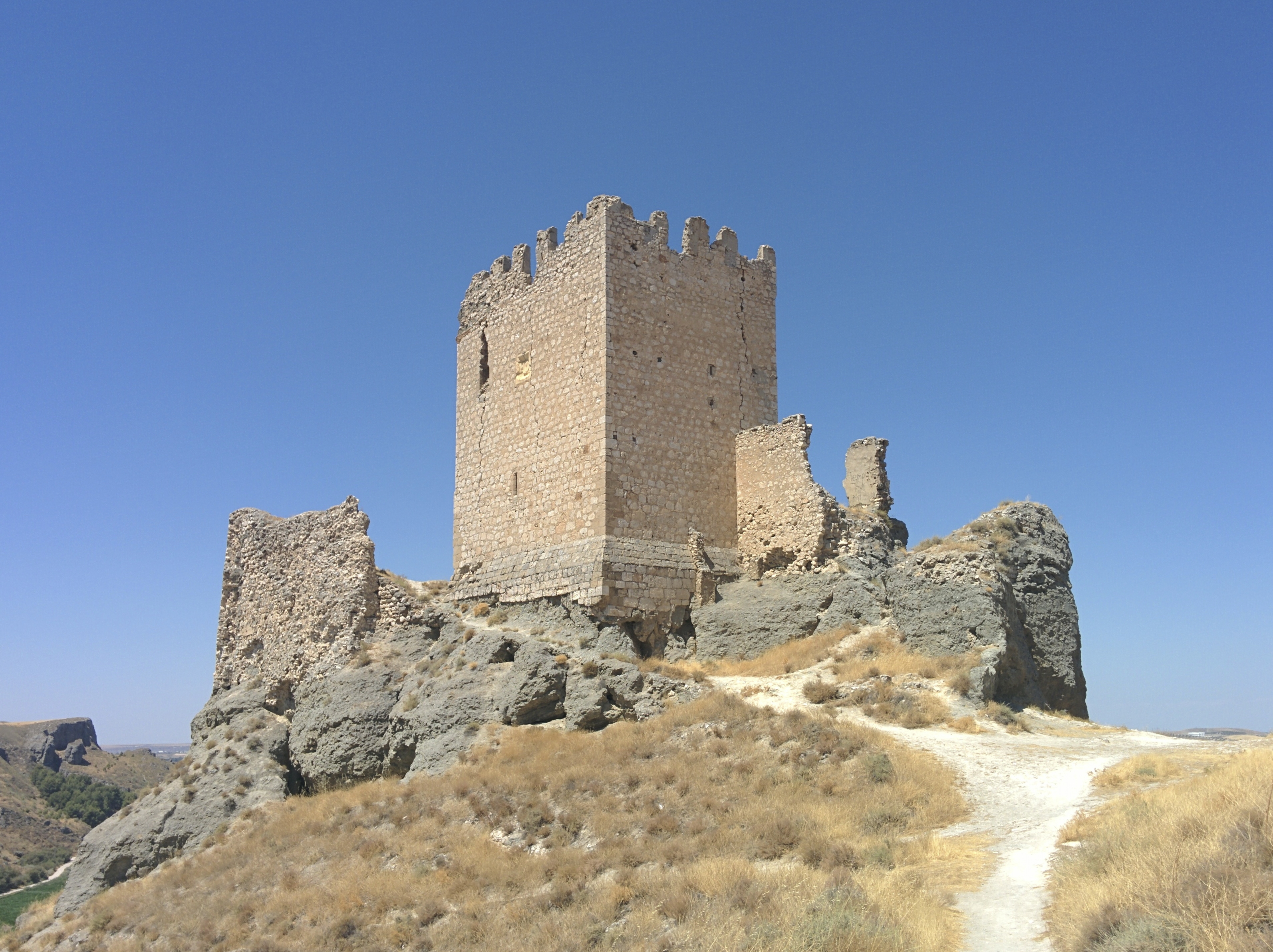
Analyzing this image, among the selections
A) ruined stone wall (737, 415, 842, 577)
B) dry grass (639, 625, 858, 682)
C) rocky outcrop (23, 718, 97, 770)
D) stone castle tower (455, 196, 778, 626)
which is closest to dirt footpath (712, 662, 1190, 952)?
dry grass (639, 625, 858, 682)

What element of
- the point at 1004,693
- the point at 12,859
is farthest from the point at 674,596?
the point at 12,859

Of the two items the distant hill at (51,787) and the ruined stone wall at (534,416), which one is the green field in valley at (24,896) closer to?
the distant hill at (51,787)

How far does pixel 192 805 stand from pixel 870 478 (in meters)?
14.5

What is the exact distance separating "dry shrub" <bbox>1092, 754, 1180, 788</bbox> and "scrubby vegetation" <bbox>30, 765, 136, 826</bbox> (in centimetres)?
A: 7041

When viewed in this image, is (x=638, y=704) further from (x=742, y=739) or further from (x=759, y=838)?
(x=759, y=838)

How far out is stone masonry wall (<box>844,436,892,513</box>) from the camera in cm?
2066

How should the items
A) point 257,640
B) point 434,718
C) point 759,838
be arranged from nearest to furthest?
1. point 759,838
2. point 434,718
3. point 257,640

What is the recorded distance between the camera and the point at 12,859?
2403 inches

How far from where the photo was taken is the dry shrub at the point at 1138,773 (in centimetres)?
1117

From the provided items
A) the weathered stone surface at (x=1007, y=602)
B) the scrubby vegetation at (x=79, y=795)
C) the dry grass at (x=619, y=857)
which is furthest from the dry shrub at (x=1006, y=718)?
the scrubby vegetation at (x=79, y=795)

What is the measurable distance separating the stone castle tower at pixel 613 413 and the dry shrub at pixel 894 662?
3.80 m

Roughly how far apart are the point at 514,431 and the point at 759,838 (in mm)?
12535

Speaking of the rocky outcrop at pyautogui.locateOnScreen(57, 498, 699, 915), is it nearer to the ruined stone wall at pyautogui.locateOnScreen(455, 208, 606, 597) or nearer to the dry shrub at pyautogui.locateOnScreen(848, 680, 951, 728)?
the ruined stone wall at pyautogui.locateOnScreen(455, 208, 606, 597)

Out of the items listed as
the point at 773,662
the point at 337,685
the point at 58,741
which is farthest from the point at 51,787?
the point at 773,662
